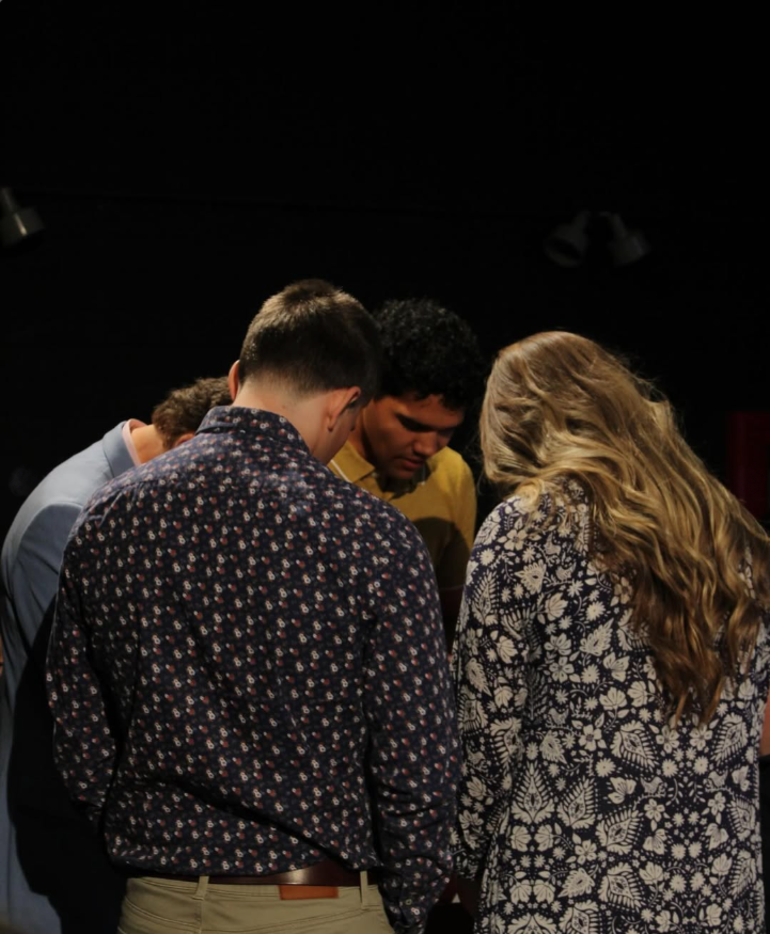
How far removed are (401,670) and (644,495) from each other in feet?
1.50

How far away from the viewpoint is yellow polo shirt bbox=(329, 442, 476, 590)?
111 inches

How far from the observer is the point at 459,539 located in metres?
2.90

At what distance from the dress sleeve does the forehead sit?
0.90m

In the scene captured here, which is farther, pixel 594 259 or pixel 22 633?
pixel 594 259

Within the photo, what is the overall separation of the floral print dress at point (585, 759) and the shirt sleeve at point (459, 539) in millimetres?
1104

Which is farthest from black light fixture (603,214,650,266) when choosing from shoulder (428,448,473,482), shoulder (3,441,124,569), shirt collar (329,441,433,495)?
shoulder (3,441,124,569)

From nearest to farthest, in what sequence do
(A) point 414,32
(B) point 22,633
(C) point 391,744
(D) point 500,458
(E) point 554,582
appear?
(C) point 391,744 < (E) point 554,582 < (D) point 500,458 < (B) point 22,633 < (A) point 414,32

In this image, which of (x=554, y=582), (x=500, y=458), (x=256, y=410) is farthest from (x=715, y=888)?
(x=256, y=410)

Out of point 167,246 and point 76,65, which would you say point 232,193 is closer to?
point 167,246

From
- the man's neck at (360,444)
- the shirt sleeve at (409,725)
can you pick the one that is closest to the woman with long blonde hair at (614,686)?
the shirt sleeve at (409,725)

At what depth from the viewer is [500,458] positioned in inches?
72.1

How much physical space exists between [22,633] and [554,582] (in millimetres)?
967

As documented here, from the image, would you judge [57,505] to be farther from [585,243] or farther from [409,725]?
[585,243]

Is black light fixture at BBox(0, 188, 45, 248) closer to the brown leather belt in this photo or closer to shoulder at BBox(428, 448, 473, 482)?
shoulder at BBox(428, 448, 473, 482)
